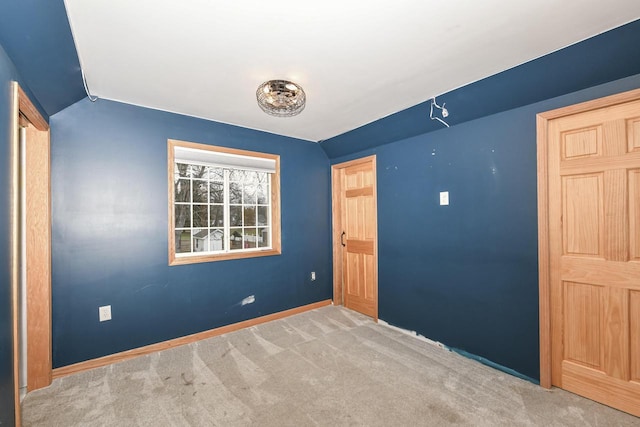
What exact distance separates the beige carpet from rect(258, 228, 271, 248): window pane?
1231 millimetres

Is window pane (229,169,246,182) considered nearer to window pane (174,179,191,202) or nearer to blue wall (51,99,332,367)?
blue wall (51,99,332,367)

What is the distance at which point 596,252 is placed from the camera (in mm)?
1864

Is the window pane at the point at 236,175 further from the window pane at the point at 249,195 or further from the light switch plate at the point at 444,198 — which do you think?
the light switch plate at the point at 444,198

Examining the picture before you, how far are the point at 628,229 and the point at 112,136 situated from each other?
4.08 m

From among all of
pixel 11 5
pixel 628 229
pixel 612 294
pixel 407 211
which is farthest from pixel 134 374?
pixel 628 229

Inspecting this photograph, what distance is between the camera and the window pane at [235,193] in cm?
326

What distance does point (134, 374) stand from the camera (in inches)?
88.3

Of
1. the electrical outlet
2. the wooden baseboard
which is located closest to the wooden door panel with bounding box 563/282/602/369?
the wooden baseboard

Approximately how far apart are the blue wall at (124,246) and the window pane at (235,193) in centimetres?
49

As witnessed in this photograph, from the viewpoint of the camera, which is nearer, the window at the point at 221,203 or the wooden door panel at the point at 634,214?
the wooden door panel at the point at 634,214

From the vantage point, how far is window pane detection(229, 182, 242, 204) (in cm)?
326

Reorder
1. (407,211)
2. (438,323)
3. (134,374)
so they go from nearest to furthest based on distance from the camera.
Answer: (134,374)
(438,323)
(407,211)

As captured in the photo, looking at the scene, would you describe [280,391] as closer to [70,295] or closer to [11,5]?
[70,295]

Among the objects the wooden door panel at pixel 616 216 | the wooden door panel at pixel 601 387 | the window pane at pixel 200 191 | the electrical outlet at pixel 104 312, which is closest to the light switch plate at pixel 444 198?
the wooden door panel at pixel 616 216
